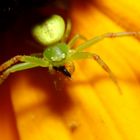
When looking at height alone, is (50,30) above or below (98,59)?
above

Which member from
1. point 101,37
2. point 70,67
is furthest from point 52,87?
point 101,37

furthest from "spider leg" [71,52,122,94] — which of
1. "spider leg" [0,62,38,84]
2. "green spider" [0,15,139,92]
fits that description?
"spider leg" [0,62,38,84]

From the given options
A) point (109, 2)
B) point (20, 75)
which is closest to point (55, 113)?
point (20, 75)

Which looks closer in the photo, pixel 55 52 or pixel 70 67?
pixel 70 67

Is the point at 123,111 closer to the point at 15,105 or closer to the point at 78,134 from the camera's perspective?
the point at 78,134

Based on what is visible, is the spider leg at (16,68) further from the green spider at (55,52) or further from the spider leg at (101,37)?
the spider leg at (101,37)

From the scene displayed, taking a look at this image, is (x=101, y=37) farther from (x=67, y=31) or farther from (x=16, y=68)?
(x=16, y=68)

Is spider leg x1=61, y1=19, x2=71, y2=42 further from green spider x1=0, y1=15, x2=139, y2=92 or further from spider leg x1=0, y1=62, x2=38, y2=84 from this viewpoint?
spider leg x1=0, y1=62, x2=38, y2=84

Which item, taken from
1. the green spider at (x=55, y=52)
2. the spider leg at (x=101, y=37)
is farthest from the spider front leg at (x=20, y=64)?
the spider leg at (x=101, y=37)

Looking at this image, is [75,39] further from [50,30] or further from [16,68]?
[16,68]
